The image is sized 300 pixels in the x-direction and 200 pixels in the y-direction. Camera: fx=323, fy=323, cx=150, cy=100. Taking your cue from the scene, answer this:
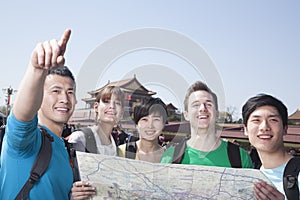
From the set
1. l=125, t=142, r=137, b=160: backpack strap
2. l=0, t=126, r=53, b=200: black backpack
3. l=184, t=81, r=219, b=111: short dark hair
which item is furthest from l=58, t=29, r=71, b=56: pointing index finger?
l=125, t=142, r=137, b=160: backpack strap

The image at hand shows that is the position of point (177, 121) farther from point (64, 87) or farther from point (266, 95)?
point (64, 87)

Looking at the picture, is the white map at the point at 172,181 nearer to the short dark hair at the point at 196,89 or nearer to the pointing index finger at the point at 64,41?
the short dark hair at the point at 196,89

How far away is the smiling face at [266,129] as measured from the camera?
2037 mm

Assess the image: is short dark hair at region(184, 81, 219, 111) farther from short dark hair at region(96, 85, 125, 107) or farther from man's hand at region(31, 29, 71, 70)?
man's hand at region(31, 29, 71, 70)

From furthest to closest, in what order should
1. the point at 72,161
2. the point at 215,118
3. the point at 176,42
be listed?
the point at 215,118 < the point at 72,161 < the point at 176,42

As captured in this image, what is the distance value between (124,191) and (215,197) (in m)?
0.51

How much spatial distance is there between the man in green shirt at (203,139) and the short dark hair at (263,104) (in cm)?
25

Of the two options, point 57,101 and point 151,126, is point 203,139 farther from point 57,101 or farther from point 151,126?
point 57,101

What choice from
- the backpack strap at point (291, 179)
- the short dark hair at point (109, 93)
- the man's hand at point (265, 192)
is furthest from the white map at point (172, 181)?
the short dark hair at point (109, 93)

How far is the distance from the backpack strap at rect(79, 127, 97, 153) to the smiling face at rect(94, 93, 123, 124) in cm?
16

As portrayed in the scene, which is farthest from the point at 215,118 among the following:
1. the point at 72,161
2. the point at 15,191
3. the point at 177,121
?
the point at 15,191

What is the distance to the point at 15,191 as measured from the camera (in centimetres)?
161

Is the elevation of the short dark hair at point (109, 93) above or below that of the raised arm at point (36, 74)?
above

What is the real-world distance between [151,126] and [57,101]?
0.75 meters
